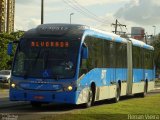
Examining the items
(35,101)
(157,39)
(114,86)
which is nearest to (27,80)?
(35,101)

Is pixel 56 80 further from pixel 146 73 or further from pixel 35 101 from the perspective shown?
pixel 146 73

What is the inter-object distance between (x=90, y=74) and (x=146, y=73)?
13713mm

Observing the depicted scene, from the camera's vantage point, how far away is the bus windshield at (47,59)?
69.3 feet

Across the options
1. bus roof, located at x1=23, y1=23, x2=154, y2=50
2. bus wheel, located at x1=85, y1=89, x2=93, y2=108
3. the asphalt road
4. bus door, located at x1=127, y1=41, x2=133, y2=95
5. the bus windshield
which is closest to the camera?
the asphalt road

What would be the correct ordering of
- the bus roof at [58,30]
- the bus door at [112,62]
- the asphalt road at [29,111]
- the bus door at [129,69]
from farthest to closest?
the bus door at [129,69], the bus door at [112,62], the bus roof at [58,30], the asphalt road at [29,111]

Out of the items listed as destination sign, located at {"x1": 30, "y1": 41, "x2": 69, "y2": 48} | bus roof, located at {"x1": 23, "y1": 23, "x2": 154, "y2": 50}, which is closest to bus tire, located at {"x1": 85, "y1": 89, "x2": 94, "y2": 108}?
bus roof, located at {"x1": 23, "y1": 23, "x2": 154, "y2": 50}

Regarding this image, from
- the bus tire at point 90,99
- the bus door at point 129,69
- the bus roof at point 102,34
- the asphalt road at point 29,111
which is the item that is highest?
the bus roof at point 102,34

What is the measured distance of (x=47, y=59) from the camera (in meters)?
21.3

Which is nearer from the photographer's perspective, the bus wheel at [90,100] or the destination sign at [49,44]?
the destination sign at [49,44]

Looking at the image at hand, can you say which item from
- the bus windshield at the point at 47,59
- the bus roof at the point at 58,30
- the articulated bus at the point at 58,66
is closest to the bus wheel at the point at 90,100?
the articulated bus at the point at 58,66

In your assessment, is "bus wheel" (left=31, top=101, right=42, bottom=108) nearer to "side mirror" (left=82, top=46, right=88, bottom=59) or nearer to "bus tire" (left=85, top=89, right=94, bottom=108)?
"bus tire" (left=85, top=89, right=94, bottom=108)

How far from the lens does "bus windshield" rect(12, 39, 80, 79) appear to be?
21125 mm

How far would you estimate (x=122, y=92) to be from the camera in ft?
96.2

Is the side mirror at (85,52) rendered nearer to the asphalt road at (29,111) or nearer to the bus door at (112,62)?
the asphalt road at (29,111)
